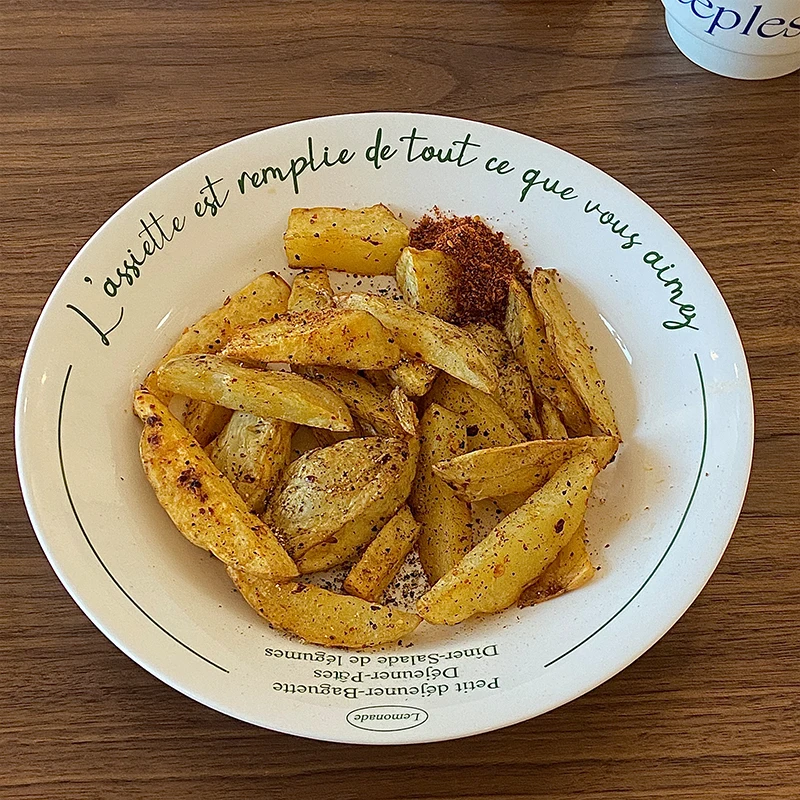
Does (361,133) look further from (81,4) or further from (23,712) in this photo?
(23,712)

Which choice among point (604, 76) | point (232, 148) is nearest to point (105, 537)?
point (232, 148)

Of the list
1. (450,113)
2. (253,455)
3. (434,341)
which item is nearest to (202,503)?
(253,455)

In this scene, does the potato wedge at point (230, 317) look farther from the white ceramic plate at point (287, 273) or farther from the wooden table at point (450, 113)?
the wooden table at point (450, 113)

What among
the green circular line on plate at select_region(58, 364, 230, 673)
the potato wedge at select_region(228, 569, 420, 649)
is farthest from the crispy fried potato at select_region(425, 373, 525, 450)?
the green circular line on plate at select_region(58, 364, 230, 673)

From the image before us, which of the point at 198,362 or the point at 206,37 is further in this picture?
the point at 206,37

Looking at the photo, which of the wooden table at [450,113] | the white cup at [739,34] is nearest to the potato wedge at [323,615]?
the wooden table at [450,113]

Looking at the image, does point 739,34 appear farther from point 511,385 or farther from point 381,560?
point 381,560

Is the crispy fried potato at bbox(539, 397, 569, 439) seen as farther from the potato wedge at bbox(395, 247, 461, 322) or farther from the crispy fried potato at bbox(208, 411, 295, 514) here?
the crispy fried potato at bbox(208, 411, 295, 514)
